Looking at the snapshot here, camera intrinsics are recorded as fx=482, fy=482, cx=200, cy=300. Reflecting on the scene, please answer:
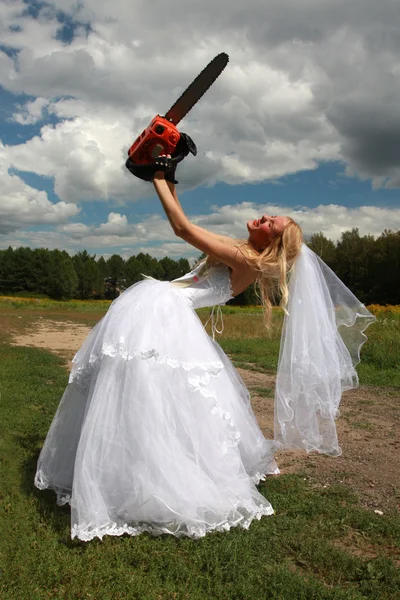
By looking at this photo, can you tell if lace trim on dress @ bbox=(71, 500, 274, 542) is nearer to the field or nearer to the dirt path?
the field

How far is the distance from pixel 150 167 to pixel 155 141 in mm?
194

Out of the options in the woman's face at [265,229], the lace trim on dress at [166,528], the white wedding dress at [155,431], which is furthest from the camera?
the woman's face at [265,229]

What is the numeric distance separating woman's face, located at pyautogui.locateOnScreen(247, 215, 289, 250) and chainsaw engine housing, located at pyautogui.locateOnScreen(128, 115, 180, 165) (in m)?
0.85

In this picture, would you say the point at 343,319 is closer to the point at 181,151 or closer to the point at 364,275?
the point at 181,151

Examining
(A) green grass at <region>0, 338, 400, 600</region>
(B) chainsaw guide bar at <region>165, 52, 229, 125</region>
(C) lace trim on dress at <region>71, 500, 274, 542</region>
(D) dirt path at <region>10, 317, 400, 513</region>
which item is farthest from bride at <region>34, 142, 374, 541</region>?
(D) dirt path at <region>10, 317, 400, 513</region>

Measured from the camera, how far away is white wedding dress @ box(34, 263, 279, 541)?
126 inches

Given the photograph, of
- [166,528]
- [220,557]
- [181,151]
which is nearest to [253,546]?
[220,557]

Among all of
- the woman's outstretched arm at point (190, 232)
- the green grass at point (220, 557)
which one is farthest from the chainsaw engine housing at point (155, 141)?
the green grass at point (220, 557)

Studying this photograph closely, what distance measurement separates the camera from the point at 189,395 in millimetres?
3463

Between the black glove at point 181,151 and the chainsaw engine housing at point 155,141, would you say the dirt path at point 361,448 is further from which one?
the chainsaw engine housing at point 155,141

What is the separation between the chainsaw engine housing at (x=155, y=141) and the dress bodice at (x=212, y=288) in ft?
3.22

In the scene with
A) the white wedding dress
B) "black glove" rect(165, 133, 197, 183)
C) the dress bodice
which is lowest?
the white wedding dress

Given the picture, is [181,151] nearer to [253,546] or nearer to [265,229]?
[265,229]

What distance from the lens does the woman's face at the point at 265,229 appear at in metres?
3.63
